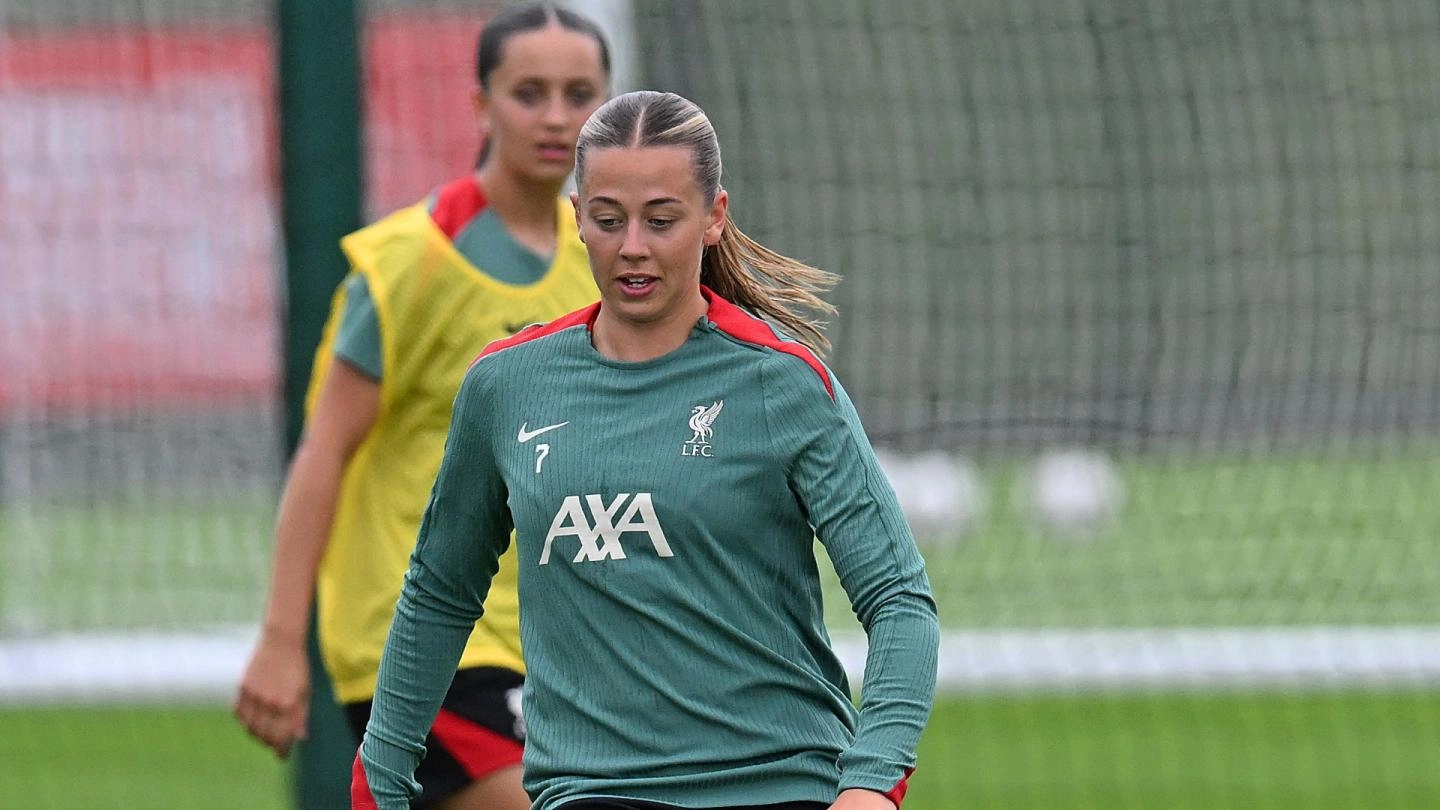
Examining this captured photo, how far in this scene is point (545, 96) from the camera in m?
4.25

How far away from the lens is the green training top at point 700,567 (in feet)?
9.48

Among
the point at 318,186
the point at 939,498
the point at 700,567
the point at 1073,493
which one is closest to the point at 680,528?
the point at 700,567

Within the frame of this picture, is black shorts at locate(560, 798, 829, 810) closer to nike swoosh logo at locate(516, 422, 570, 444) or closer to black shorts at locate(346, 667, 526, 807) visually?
nike swoosh logo at locate(516, 422, 570, 444)

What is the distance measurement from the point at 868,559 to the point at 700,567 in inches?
8.4

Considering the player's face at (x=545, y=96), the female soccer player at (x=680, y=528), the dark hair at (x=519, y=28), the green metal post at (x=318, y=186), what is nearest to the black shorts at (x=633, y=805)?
the female soccer player at (x=680, y=528)

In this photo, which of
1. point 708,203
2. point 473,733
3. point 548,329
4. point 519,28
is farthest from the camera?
point 519,28

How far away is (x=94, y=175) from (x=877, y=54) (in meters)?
3.49

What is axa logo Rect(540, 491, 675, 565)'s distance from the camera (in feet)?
9.54

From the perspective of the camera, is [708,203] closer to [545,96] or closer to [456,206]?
[545,96]

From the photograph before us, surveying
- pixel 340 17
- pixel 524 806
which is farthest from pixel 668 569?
pixel 340 17

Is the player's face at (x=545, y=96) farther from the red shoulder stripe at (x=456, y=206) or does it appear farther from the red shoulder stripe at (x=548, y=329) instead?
the red shoulder stripe at (x=548, y=329)

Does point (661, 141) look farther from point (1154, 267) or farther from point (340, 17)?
point (1154, 267)

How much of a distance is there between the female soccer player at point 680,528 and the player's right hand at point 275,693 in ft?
4.36

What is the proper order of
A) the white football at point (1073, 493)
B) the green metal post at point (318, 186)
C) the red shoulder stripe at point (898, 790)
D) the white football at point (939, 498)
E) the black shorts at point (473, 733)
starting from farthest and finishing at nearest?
the white football at point (1073, 493), the white football at point (939, 498), the green metal post at point (318, 186), the black shorts at point (473, 733), the red shoulder stripe at point (898, 790)
